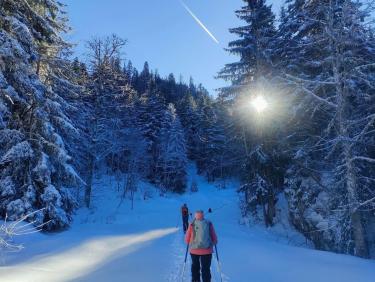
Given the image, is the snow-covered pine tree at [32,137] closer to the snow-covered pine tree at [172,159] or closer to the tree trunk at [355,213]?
the tree trunk at [355,213]

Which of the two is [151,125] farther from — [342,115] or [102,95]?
[342,115]

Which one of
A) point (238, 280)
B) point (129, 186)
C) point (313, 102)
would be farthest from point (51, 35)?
point (129, 186)

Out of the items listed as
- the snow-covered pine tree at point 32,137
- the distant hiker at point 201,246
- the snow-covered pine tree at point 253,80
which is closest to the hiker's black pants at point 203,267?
the distant hiker at point 201,246

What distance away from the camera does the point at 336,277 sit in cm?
972

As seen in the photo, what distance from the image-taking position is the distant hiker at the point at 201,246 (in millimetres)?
8227

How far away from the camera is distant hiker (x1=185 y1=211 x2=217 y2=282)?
324 inches

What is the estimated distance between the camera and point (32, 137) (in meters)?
17.3

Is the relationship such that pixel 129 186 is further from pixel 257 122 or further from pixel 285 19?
pixel 285 19

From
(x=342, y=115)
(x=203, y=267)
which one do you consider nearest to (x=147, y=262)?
(x=203, y=267)

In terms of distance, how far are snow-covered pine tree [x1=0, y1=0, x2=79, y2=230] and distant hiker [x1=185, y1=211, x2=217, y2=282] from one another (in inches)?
394

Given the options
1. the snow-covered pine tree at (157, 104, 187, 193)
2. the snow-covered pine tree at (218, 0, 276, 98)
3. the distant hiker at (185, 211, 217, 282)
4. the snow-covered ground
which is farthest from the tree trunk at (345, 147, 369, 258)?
the snow-covered pine tree at (157, 104, 187, 193)

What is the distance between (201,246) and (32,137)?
12036mm

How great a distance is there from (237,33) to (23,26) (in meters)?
15.4

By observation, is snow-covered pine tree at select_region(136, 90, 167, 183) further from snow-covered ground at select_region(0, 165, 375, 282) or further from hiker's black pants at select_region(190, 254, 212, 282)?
hiker's black pants at select_region(190, 254, 212, 282)
